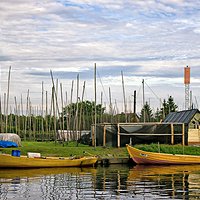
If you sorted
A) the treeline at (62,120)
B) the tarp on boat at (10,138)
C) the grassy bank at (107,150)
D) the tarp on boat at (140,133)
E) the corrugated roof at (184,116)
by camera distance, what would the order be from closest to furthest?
the grassy bank at (107,150) < the tarp on boat at (10,138) < the tarp on boat at (140,133) < the corrugated roof at (184,116) < the treeline at (62,120)

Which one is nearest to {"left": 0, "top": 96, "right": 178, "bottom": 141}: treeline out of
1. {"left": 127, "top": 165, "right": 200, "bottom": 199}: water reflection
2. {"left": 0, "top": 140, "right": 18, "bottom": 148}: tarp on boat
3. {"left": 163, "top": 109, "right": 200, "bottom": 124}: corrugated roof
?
{"left": 163, "top": 109, "right": 200, "bottom": 124}: corrugated roof

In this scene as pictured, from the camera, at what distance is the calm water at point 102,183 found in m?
19.7

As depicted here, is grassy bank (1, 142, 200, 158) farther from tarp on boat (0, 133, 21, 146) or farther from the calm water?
the calm water

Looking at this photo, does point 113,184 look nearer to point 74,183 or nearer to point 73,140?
point 74,183

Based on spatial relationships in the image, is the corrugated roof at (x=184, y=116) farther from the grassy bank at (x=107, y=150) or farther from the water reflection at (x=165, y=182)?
the water reflection at (x=165, y=182)

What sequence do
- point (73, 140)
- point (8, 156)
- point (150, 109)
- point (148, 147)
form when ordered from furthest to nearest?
point (150, 109)
point (73, 140)
point (148, 147)
point (8, 156)

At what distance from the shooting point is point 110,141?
40219mm

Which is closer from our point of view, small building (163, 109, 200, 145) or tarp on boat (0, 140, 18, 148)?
tarp on boat (0, 140, 18, 148)

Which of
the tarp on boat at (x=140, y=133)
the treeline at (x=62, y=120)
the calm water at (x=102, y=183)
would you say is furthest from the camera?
the treeline at (x=62, y=120)

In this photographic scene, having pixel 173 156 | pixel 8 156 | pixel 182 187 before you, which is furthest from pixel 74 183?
pixel 173 156

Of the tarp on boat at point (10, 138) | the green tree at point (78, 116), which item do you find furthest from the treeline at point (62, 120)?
the tarp on boat at point (10, 138)

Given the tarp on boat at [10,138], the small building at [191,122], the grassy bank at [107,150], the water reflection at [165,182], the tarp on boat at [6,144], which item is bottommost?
the water reflection at [165,182]

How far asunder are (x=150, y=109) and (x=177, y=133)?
3348cm

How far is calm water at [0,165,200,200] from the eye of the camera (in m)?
19.7
